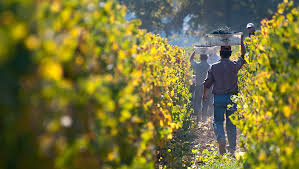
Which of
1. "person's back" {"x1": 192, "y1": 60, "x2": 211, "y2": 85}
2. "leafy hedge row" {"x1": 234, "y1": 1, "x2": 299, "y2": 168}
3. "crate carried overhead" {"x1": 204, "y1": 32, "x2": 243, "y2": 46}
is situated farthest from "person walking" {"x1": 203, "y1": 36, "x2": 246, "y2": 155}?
"person's back" {"x1": 192, "y1": 60, "x2": 211, "y2": 85}

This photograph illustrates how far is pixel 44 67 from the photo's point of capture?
5.58 ft

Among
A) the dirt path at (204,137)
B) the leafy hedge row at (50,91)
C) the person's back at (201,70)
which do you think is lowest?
the dirt path at (204,137)

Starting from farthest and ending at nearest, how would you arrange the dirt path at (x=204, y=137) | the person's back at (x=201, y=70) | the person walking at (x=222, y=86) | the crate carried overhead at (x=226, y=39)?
the person's back at (x=201, y=70)
the dirt path at (x=204, y=137)
the crate carried overhead at (x=226, y=39)
the person walking at (x=222, y=86)

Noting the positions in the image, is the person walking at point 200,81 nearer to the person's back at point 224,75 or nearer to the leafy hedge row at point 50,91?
the person's back at point 224,75

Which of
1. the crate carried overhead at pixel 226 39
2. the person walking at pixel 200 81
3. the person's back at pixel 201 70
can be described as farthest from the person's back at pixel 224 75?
the person's back at pixel 201 70

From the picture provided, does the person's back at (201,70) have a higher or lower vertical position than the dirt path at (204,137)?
higher

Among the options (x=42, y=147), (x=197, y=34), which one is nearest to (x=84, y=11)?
(x=42, y=147)

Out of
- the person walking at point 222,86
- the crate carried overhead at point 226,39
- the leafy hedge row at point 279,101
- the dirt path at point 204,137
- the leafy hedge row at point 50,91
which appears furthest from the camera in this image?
the dirt path at point 204,137

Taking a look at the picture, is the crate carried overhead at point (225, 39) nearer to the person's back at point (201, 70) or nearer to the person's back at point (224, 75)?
the person's back at point (224, 75)

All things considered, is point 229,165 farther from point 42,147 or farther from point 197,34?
point 197,34

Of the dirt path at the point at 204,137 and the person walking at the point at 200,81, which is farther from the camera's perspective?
the person walking at the point at 200,81

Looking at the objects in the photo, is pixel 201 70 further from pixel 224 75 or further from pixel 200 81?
pixel 224 75

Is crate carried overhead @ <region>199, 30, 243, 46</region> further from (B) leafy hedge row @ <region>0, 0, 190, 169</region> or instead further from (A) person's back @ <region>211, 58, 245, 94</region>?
(B) leafy hedge row @ <region>0, 0, 190, 169</region>

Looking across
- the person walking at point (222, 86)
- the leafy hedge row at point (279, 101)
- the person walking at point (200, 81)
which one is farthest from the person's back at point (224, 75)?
the person walking at point (200, 81)
